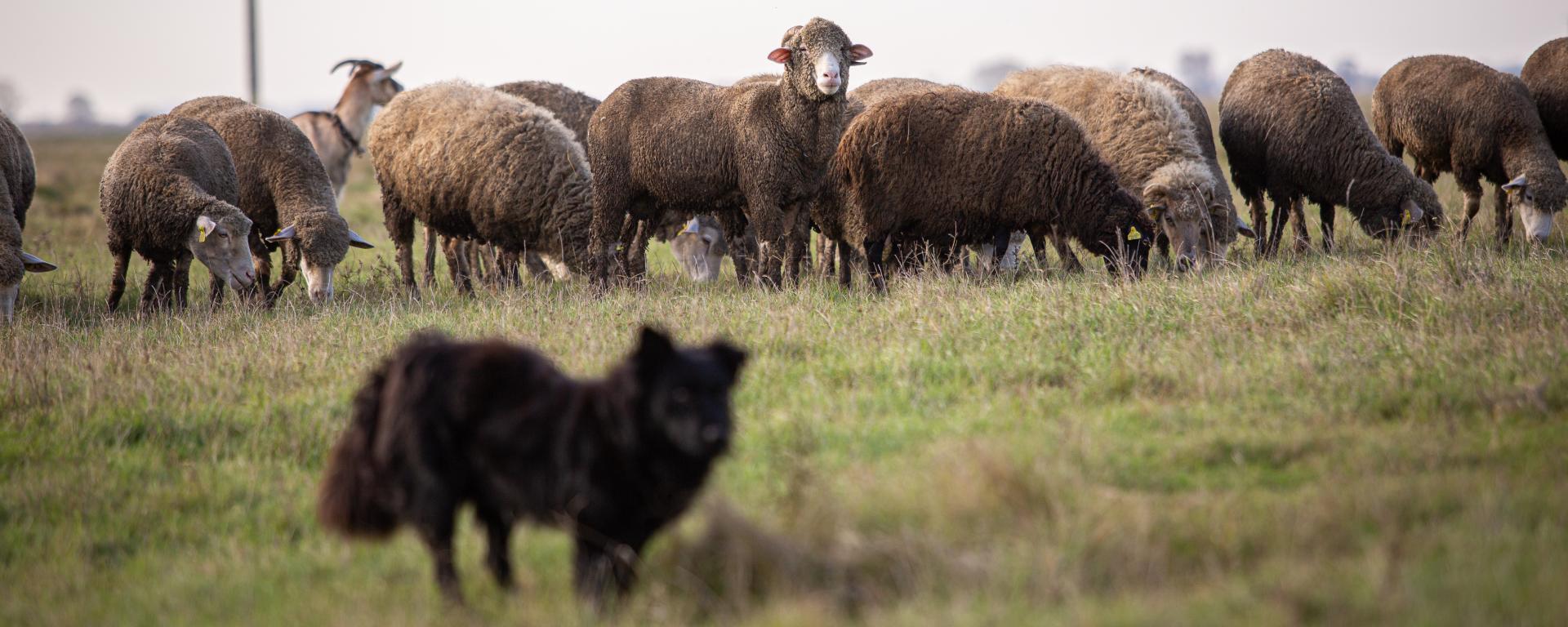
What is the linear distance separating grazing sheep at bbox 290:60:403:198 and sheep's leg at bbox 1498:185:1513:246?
49.5 ft

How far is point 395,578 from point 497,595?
665 millimetres

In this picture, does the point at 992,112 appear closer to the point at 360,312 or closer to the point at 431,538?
the point at 360,312

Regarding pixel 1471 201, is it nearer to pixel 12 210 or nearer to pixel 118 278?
pixel 118 278

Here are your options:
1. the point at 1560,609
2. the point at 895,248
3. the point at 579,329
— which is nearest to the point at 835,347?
the point at 579,329

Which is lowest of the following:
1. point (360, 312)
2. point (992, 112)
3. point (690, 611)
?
point (360, 312)

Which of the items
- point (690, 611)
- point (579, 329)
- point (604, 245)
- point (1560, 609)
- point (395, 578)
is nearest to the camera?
point (1560, 609)

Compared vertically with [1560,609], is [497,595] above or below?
below

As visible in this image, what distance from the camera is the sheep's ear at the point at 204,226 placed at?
420 inches

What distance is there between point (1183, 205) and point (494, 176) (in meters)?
6.50

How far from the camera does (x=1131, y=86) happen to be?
1182 centimetres

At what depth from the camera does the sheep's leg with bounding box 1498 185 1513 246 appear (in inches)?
468

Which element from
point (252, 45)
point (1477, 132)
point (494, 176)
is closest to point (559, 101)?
point (494, 176)

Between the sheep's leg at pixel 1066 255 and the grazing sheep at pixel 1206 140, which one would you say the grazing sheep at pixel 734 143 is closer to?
the sheep's leg at pixel 1066 255

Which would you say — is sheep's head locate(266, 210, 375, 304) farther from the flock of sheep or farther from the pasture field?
the pasture field
